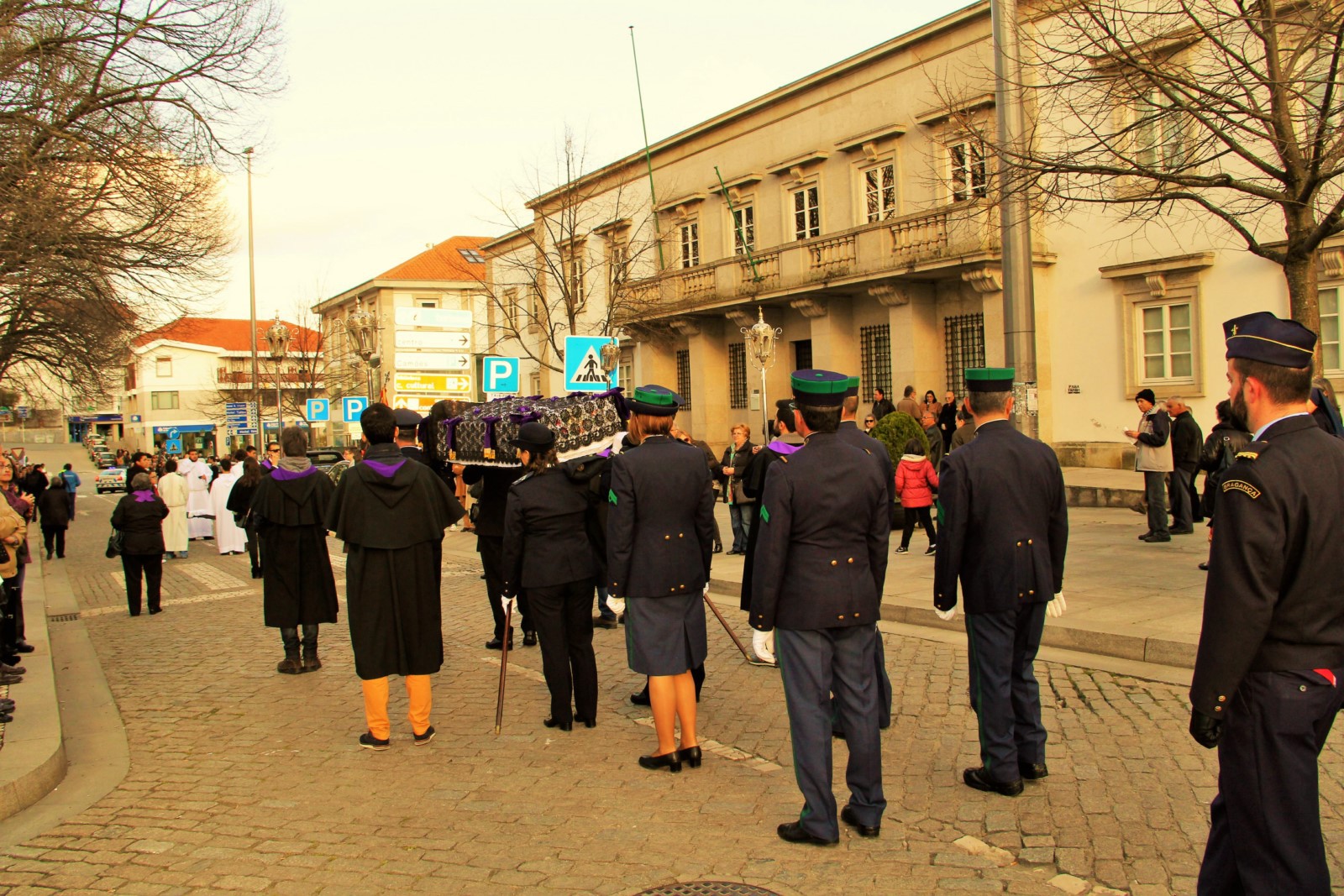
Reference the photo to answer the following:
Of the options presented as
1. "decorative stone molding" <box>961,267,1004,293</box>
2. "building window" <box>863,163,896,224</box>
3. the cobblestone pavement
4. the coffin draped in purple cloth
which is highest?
"building window" <box>863,163,896,224</box>

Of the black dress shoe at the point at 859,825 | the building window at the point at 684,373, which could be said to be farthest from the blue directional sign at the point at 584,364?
the building window at the point at 684,373

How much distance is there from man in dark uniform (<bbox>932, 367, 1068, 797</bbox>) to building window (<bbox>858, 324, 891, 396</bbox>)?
20.6 meters

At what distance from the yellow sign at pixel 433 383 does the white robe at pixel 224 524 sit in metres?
4.68

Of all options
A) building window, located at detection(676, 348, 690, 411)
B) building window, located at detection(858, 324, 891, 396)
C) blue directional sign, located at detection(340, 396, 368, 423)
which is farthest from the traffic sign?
building window, located at detection(676, 348, 690, 411)

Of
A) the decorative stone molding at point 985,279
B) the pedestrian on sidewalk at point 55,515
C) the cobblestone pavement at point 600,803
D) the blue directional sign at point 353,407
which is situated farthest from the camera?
the decorative stone molding at point 985,279

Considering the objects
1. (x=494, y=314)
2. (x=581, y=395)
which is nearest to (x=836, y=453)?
(x=581, y=395)

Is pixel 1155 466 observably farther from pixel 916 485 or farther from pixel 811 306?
pixel 811 306

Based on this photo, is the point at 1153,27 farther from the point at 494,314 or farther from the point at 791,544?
the point at 494,314

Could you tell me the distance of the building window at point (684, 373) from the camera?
3300 cm

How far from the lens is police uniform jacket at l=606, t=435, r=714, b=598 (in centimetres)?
572

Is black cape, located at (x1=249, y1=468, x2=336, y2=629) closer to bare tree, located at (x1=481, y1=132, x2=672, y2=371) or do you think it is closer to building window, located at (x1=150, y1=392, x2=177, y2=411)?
bare tree, located at (x1=481, y1=132, x2=672, y2=371)

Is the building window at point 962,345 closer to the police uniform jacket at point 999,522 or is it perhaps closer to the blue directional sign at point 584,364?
the blue directional sign at point 584,364

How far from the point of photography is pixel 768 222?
2872 centimetres

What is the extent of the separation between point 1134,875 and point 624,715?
11.3 ft
